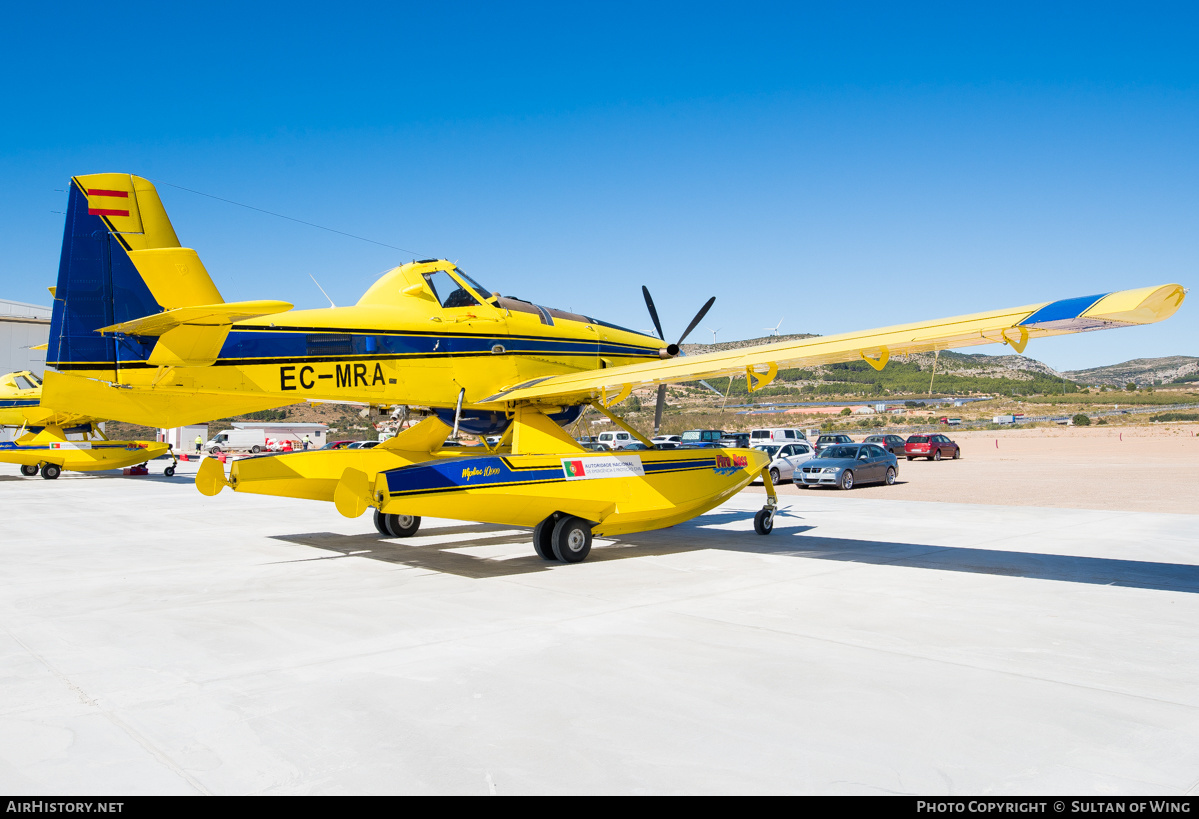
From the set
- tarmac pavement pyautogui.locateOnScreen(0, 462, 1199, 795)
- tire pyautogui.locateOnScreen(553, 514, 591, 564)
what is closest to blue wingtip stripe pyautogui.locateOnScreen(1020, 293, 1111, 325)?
tarmac pavement pyautogui.locateOnScreen(0, 462, 1199, 795)

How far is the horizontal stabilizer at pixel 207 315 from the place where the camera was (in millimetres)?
9531

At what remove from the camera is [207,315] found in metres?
9.70

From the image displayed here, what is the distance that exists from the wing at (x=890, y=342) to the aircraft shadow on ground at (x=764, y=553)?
2541 mm

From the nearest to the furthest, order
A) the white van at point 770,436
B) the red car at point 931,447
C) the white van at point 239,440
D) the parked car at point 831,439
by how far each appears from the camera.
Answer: the white van at point 770,436, the parked car at point 831,439, the red car at point 931,447, the white van at point 239,440

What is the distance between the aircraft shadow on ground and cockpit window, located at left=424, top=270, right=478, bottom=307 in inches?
155

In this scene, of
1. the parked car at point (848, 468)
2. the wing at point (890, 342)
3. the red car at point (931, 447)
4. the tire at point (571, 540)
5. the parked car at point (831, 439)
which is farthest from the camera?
the red car at point (931, 447)

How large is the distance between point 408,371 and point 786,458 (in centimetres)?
1927

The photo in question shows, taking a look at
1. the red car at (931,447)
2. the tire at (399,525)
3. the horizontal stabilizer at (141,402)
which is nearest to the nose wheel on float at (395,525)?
the tire at (399,525)

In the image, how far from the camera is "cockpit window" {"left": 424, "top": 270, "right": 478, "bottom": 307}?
1202 cm

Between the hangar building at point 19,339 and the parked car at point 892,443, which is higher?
the hangar building at point 19,339

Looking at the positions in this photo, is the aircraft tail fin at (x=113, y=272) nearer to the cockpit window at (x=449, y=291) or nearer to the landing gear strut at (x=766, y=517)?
the cockpit window at (x=449, y=291)

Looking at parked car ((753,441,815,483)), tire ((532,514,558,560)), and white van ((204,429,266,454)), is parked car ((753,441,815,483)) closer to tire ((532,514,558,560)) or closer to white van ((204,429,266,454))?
tire ((532,514,558,560))

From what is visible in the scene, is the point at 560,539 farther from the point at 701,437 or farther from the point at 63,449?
the point at 63,449
